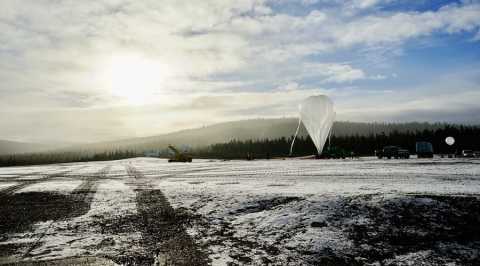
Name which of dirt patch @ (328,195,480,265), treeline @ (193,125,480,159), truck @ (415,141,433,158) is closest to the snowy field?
dirt patch @ (328,195,480,265)

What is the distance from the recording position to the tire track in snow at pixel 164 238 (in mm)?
5398

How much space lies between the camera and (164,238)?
651 cm

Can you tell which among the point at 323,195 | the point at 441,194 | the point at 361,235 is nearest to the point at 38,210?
the point at 323,195

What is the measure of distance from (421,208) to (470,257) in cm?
214

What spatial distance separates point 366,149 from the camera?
104250mm

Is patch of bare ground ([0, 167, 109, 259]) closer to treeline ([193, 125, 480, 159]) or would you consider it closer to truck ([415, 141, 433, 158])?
truck ([415, 141, 433, 158])

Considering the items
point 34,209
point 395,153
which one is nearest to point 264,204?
point 34,209

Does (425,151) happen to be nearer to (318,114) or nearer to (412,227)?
(318,114)

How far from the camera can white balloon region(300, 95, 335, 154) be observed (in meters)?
40.2

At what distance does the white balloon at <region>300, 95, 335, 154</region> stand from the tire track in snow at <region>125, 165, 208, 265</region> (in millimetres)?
32991

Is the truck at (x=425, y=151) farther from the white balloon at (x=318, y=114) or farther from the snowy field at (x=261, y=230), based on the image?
the snowy field at (x=261, y=230)

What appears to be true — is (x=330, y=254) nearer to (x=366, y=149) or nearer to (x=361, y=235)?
(x=361, y=235)

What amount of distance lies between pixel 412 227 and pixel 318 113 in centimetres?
3490

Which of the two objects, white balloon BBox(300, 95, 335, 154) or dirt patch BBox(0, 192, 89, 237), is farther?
white balloon BBox(300, 95, 335, 154)
